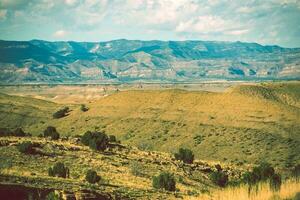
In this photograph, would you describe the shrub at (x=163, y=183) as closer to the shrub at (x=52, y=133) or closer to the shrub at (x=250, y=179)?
the shrub at (x=250, y=179)

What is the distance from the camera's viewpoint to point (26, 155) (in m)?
38.6

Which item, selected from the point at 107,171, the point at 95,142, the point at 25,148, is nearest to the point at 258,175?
the point at 107,171

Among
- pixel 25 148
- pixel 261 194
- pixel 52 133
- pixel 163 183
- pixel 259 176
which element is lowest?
pixel 52 133

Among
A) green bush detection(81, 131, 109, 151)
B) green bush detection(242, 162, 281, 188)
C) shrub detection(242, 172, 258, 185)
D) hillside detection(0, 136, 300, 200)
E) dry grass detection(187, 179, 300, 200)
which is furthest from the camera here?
green bush detection(81, 131, 109, 151)

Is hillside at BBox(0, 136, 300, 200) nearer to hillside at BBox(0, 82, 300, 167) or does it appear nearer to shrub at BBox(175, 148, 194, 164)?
shrub at BBox(175, 148, 194, 164)

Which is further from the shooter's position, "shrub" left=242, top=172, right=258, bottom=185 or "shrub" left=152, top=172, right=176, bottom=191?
"shrub" left=152, top=172, right=176, bottom=191

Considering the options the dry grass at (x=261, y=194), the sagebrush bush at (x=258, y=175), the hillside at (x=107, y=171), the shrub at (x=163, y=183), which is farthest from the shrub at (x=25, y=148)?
the dry grass at (x=261, y=194)

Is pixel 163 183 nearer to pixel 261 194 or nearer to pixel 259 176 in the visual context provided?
pixel 259 176

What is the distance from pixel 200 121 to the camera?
9469 cm

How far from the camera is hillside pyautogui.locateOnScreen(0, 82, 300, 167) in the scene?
77.3 metres

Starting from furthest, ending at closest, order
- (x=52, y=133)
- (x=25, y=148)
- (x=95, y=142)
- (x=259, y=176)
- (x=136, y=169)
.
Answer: (x=52, y=133), (x=95, y=142), (x=136, y=169), (x=25, y=148), (x=259, y=176)

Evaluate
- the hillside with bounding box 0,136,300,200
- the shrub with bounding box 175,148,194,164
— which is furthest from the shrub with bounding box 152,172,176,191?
the shrub with bounding box 175,148,194,164

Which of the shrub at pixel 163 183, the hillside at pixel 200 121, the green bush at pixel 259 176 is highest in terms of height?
the green bush at pixel 259 176

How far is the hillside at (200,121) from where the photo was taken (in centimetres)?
7731
